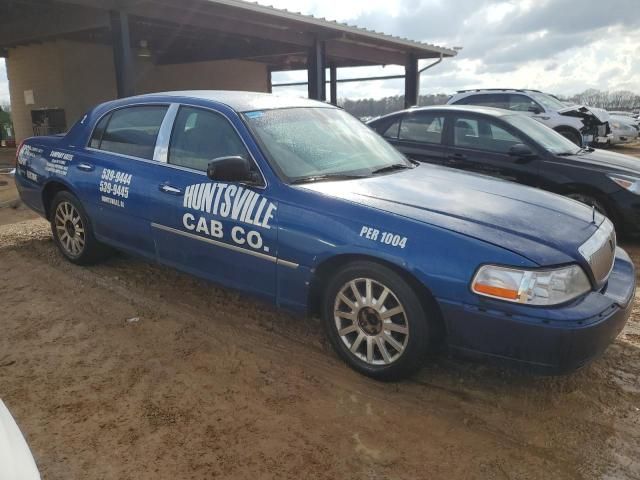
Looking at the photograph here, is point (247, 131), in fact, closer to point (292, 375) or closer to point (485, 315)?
point (292, 375)

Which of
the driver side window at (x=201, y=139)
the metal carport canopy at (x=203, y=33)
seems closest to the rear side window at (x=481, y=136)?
the driver side window at (x=201, y=139)

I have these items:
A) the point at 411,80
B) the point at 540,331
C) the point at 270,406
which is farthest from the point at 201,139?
the point at 411,80

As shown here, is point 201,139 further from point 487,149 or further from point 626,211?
point 626,211

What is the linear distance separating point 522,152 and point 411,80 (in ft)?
47.9

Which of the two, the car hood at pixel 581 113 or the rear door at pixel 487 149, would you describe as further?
the car hood at pixel 581 113

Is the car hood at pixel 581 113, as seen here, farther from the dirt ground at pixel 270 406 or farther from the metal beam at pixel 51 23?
the metal beam at pixel 51 23

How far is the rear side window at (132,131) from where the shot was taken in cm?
409

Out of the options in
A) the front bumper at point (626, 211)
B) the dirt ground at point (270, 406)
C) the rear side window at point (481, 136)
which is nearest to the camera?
the dirt ground at point (270, 406)

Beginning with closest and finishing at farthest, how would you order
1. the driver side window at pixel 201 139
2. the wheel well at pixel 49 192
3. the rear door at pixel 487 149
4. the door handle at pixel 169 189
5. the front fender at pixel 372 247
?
the front fender at pixel 372 247, the driver side window at pixel 201 139, the door handle at pixel 169 189, the wheel well at pixel 49 192, the rear door at pixel 487 149

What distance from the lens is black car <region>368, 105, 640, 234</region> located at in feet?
18.4

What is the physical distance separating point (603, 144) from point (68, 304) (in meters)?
17.1

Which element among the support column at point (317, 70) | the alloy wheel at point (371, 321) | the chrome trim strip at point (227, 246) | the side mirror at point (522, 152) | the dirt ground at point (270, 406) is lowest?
the dirt ground at point (270, 406)

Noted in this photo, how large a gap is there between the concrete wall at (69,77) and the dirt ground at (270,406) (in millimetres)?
13120

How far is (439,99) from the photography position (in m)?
23.0
